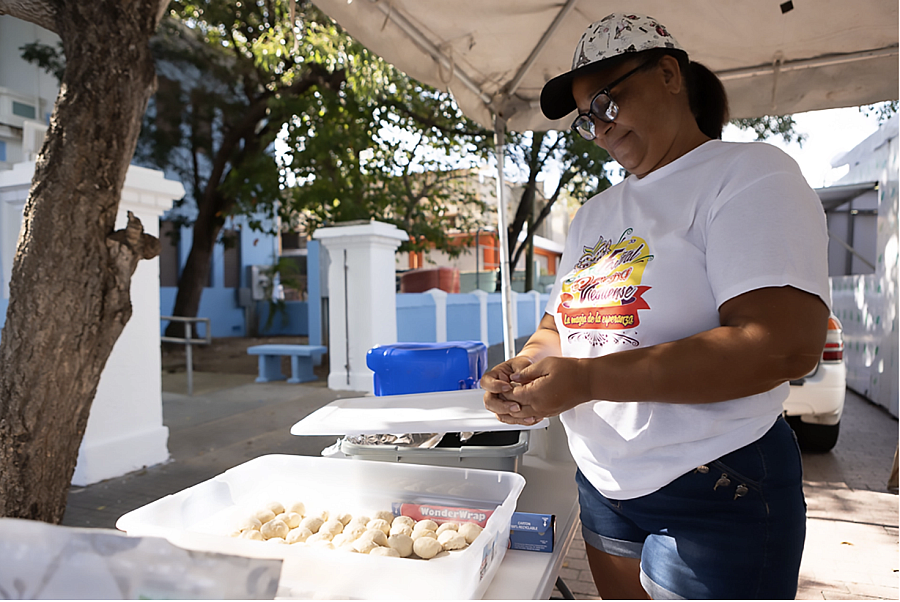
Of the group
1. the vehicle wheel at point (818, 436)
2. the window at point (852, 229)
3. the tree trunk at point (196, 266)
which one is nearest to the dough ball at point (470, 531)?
the vehicle wheel at point (818, 436)

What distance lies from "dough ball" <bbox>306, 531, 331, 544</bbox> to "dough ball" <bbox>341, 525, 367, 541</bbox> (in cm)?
3

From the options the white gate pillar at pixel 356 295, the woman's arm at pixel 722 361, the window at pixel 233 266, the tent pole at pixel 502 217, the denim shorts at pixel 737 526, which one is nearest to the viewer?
the woman's arm at pixel 722 361

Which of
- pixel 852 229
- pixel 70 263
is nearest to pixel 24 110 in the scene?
pixel 70 263

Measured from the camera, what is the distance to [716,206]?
1041mm

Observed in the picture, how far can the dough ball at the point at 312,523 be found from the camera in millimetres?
1252

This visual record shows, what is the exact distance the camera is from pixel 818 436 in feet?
16.5

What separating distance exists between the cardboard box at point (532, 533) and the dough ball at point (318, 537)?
0.38 metres

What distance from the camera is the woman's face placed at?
4.07 feet

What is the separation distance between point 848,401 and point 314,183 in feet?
27.3

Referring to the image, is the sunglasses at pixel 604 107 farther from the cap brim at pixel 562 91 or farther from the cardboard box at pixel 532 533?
the cardboard box at pixel 532 533

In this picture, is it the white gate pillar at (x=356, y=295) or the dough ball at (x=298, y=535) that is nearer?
the dough ball at (x=298, y=535)

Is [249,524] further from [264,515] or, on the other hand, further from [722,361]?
[722,361]

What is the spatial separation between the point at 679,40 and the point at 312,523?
8.59ft

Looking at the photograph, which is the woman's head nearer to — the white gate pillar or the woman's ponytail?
the woman's ponytail
